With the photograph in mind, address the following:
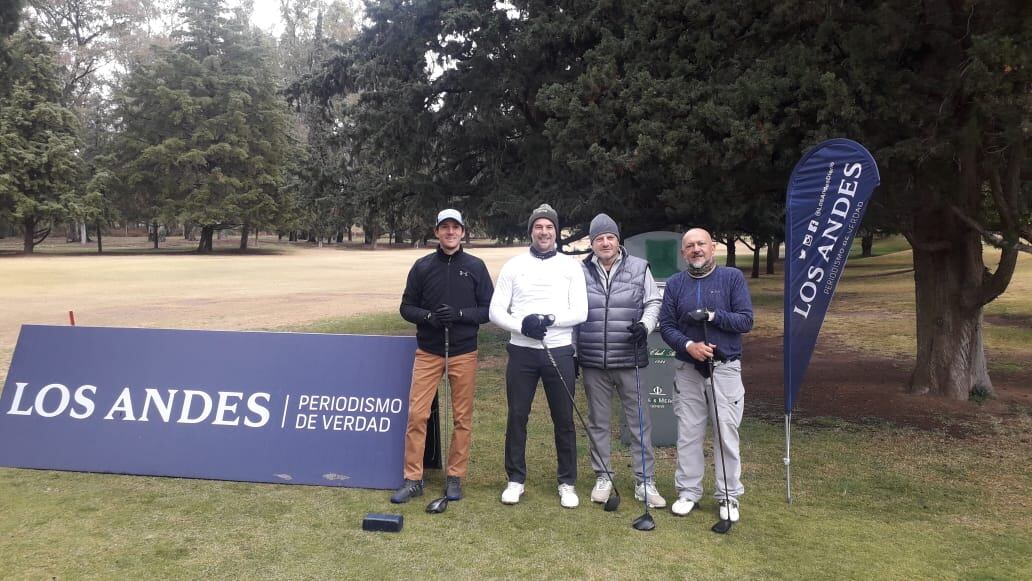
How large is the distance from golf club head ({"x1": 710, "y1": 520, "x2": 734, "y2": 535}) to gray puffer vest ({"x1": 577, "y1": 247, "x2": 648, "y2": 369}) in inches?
41.8

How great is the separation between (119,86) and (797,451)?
62.7m

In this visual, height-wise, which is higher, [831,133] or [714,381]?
[831,133]

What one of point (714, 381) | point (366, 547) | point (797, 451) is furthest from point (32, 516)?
point (797, 451)

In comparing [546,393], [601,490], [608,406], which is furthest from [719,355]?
[601,490]

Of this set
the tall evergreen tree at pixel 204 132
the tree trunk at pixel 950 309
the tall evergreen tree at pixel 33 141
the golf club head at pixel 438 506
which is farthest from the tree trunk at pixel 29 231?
the tree trunk at pixel 950 309

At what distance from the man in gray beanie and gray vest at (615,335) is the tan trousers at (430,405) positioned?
0.82 metres

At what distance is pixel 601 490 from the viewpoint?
15.9 ft

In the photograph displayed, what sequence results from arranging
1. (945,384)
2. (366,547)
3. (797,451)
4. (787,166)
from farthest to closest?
(945,384)
(787,166)
(797,451)
(366,547)

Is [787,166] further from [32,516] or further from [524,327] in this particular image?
[32,516]

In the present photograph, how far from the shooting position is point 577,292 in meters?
4.54

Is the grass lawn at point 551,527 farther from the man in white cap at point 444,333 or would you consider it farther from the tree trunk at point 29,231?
the tree trunk at point 29,231

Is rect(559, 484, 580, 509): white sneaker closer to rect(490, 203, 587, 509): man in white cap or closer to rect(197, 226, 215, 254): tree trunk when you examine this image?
rect(490, 203, 587, 509): man in white cap

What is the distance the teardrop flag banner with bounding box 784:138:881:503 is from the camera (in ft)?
15.9

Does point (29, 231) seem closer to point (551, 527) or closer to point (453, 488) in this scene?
point (453, 488)
